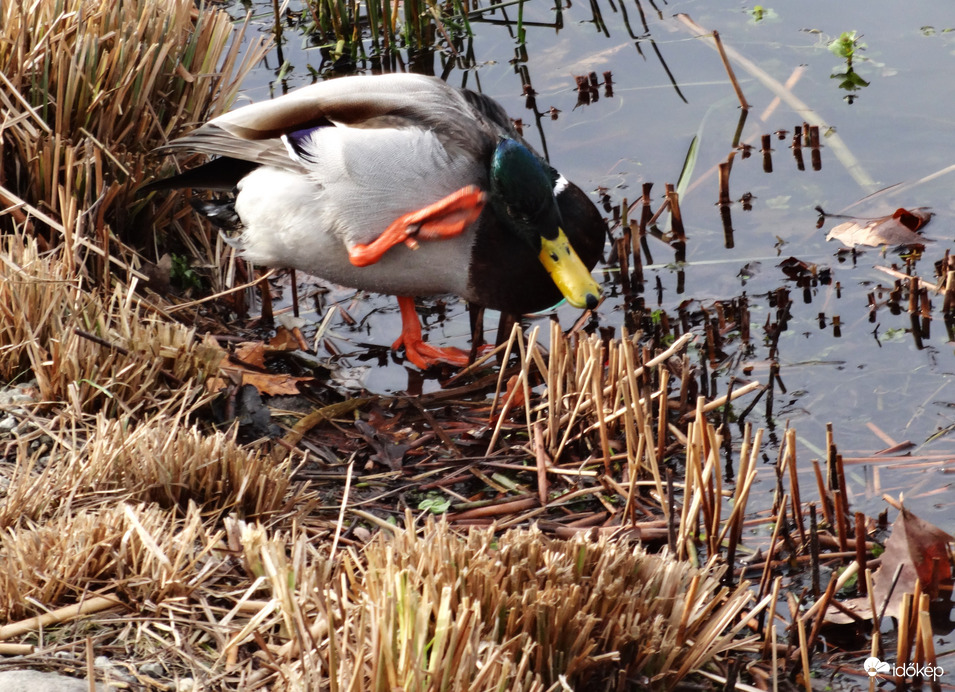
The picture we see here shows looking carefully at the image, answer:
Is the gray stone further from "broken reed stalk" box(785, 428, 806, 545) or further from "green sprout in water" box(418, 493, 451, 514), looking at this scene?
"broken reed stalk" box(785, 428, 806, 545)

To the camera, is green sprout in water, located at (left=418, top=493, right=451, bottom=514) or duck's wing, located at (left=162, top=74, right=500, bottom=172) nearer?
green sprout in water, located at (left=418, top=493, right=451, bottom=514)

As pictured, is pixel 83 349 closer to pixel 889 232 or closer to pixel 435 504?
pixel 435 504

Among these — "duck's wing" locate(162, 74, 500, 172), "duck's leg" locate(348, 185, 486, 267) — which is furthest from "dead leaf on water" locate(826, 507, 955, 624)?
"duck's wing" locate(162, 74, 500, 172)

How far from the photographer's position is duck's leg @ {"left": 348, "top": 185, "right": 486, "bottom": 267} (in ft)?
11.9

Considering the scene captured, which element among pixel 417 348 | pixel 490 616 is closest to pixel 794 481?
pixel 490 616

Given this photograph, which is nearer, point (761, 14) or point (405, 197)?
point (405, 197)

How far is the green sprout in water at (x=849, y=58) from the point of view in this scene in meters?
5.26

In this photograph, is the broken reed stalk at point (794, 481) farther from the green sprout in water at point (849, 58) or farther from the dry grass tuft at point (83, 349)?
the green sprout in water at point (849, 58)

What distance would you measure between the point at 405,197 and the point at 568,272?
599 millimetres

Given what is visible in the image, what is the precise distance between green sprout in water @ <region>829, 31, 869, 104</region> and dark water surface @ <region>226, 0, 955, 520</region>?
0.02 m

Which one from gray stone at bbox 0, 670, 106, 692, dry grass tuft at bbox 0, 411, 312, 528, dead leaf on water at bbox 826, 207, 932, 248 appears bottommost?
gray stone at bbox 0, 670, 106, 692

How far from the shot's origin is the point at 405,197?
3.63 meters

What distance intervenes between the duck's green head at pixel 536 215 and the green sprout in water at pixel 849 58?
223 centimetres

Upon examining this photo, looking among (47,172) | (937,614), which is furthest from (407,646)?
(47,172)
